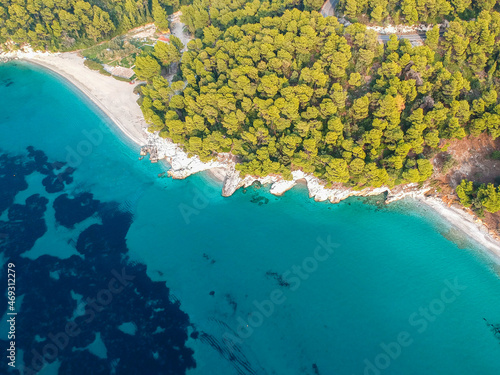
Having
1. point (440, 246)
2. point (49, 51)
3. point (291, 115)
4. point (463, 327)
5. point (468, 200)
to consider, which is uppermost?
point (49, 51)

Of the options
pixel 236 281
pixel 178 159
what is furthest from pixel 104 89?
pixel 236 281

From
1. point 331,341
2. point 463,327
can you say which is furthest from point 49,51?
point 463,327

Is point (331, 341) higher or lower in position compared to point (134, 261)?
lower

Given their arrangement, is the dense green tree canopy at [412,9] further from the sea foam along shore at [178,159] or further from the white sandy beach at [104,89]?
the white sandy beach at [104,89]

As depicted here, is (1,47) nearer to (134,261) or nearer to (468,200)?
(134,261)

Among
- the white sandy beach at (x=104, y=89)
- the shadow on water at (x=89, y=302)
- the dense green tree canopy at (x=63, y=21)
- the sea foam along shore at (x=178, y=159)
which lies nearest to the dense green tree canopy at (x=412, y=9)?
the sea foam along shore at (x=178, y=159)

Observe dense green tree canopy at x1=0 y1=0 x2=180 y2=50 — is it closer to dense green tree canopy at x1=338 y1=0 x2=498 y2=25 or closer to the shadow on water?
dense green tree canopy at x1=338 y1=0 x2=498 y2=25

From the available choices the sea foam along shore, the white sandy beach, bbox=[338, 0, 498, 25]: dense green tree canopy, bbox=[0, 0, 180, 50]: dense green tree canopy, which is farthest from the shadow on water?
bbox=[338, 0, 498, 25]: dense green tree canopy

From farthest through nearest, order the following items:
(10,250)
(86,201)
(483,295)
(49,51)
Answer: (49,51) < (86,201) < (10,250) < (483,295)
